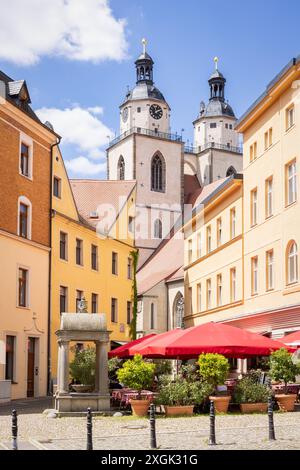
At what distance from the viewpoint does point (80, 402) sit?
2409 centimetres

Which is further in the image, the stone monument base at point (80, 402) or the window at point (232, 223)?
the window at point (232, 223)

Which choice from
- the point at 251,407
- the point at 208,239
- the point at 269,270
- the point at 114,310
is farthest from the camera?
the point at 114,310

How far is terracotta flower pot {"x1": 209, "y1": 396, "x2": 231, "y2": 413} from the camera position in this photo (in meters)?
22.8

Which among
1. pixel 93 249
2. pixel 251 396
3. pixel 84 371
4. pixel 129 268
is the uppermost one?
pixel 93 249

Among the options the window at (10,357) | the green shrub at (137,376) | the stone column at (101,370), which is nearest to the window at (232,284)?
the window at (10,357)

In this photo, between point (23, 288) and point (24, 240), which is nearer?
point (24, 240)

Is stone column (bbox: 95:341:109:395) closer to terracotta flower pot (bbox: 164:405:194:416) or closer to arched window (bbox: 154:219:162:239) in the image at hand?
terracotta flower pot (bbox: 164:405:194:416)

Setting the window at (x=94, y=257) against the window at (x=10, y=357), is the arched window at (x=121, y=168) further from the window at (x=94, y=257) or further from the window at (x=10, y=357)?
the window at (x=10, y=357)

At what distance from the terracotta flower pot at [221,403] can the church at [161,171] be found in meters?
44.5

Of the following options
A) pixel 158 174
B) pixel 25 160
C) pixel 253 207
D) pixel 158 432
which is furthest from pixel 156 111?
pixel 158 432

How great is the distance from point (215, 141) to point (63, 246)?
67.7 meters

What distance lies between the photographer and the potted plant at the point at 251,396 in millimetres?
23156

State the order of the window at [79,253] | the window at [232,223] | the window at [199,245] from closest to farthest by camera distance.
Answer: the window at [232,223] → the window at [79,253] → the window at [199,245]

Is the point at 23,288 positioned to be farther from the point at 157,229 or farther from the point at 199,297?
the point at 157,229
